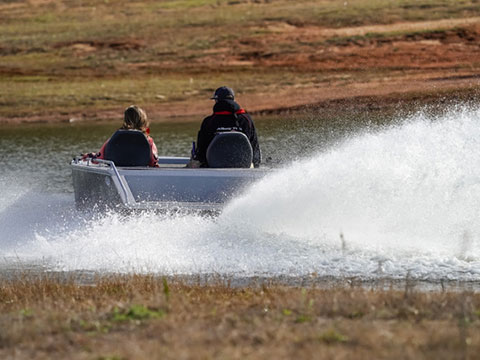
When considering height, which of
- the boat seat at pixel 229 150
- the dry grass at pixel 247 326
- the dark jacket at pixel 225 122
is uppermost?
the dark jacket at pixel 225 122

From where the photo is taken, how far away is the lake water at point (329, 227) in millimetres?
8555

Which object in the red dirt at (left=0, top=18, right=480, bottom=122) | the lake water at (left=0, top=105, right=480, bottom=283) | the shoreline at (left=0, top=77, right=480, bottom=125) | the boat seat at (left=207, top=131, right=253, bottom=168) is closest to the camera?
the lake water at (left=0, top=105, right=480, bottom=283)

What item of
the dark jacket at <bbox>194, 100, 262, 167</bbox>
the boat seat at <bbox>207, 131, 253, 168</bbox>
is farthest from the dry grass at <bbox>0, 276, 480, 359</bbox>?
the dark jacket at <bbox>194, 100, 262, 167</bbox>

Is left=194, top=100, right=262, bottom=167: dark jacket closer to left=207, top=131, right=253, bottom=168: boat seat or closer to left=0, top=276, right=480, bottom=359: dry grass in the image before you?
left=207, top=131, right=253, bottom=168: boat seat

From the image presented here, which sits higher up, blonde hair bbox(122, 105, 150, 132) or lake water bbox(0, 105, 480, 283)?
blonde hair bbox(122, 105, 150, 132)

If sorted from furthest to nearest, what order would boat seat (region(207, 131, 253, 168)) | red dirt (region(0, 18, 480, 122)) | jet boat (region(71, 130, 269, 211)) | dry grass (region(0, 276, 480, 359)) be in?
1. red dirt (region(0, 18, 480, 122))
2. boat seat (region(207, 131, 253, 168))
3. jet boat (region(71, 130, 269, 211))
4. dry grass (region(0, 276, 480, 359))

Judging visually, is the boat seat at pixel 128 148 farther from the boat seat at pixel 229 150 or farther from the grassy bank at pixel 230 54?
the grassy bank at pixel 230 54

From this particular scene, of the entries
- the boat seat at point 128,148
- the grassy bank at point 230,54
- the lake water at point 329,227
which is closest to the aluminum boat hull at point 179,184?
the lake water at point 329,227

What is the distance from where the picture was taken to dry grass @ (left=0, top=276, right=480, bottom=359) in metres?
4.80

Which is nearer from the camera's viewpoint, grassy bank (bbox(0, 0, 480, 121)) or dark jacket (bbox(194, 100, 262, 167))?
dark jacket (bbox(194, 100, 262, 167))

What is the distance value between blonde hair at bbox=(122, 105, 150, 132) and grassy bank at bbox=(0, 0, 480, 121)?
19057mm

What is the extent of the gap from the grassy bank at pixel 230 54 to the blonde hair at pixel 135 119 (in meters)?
19.1

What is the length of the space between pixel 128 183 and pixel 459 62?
94.1 feet

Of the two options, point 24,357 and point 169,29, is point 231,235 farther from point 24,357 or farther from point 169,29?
point 169,29
